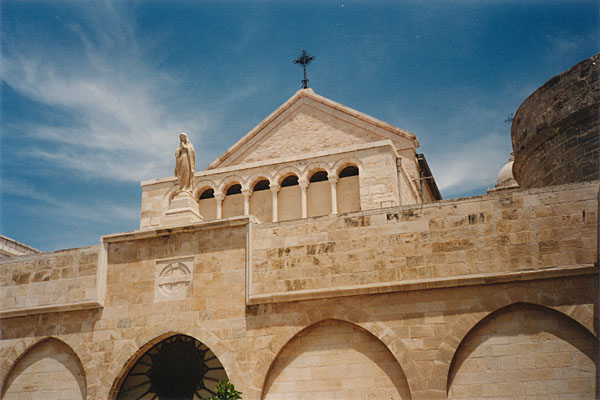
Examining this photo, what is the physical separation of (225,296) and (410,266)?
4013 mm

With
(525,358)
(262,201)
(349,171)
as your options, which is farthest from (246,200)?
(525,358)

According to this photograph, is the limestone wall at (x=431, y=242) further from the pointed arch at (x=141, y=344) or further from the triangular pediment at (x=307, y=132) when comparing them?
the triangular pediment at (x=307, y=132)

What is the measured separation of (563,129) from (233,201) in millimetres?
12081

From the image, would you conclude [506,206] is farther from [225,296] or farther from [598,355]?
[225,296]

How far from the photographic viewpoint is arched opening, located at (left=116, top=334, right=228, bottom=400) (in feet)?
45.1

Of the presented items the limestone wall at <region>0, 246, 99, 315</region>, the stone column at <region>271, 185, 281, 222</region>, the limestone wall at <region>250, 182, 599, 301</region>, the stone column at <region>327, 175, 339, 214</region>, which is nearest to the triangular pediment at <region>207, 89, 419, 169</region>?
the stone column at <region>271, 185, 281, 222</region>

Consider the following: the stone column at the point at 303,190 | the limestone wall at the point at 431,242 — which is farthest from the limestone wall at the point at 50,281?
the stone column at the point at 303,190

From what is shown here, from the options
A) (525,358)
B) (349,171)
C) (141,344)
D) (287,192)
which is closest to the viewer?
(525,358)

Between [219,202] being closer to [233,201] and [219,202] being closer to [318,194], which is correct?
[233,201]

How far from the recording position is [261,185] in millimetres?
23453

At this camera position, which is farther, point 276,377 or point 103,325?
point 103,325

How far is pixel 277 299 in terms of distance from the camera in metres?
13.3

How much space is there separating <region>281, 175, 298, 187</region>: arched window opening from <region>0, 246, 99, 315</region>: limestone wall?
9.03 m

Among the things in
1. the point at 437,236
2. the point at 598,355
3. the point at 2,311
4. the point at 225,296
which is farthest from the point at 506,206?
the point at 2,311
